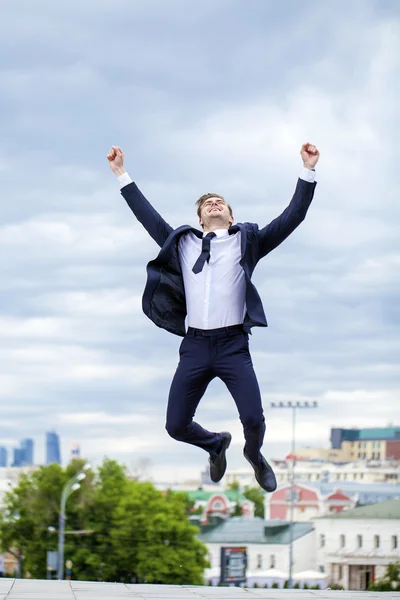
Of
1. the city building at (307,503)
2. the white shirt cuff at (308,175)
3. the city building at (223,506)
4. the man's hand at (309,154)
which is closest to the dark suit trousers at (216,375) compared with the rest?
the white shirt cuff at (308,175)

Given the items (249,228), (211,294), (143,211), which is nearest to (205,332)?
(211,294)

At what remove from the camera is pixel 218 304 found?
8.79 meters

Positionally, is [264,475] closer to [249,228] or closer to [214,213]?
[249,228]

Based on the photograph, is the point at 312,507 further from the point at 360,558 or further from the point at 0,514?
the point at 0,514

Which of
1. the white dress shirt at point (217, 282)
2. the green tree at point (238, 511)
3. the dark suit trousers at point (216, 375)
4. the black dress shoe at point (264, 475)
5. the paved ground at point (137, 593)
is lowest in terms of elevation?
the paved ground at point (137, 593)

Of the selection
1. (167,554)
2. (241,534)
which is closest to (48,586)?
(167,554)

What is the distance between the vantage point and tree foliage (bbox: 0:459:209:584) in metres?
68.2

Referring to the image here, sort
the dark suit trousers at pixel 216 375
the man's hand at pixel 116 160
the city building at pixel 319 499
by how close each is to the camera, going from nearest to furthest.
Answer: the dark suit trousers at pixel 216 375
the man's hand at pixel 116 160
the city building at pixel 319 499

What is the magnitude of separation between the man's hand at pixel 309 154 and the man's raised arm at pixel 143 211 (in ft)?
4.47

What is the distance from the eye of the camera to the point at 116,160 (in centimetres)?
945

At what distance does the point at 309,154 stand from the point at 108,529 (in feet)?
210

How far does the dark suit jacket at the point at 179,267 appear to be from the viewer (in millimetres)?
8805

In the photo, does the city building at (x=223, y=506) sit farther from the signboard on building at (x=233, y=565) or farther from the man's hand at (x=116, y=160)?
the man's hand at (x=116, y=160)

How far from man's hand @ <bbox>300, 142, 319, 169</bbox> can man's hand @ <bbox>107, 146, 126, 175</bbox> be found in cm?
164
